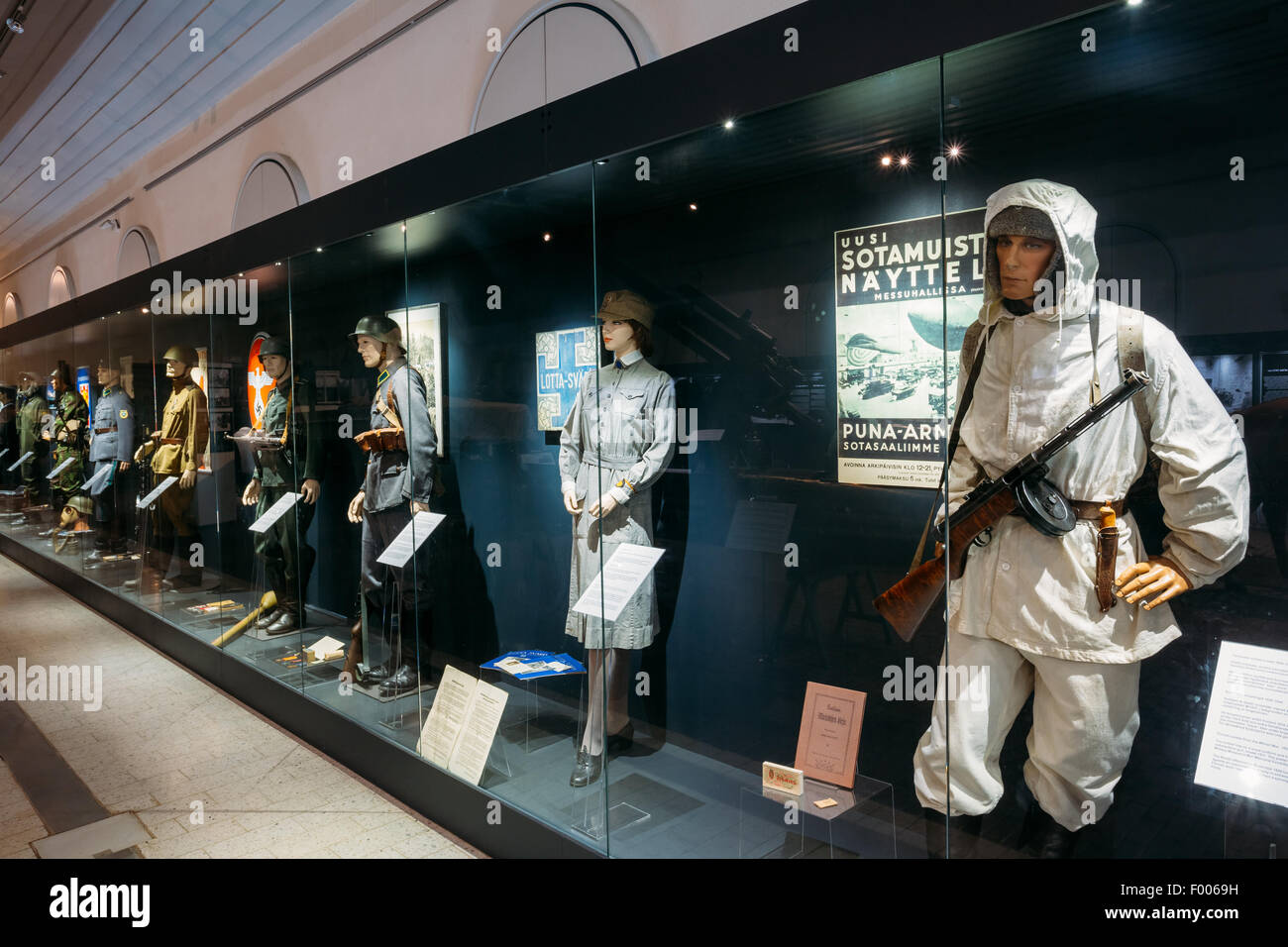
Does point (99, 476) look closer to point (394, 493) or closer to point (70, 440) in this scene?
point (70, 440)

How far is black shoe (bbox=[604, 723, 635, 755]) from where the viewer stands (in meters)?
2.58

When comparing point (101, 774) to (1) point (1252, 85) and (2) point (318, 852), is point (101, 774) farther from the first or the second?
(1) point (1252, 85)

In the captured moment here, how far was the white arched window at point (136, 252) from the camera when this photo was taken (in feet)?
23.9

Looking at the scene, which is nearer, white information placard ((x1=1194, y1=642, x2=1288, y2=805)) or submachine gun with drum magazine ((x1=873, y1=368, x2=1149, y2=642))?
white information placard ((x1=1194, y1=642, x2=1288, y2=805))

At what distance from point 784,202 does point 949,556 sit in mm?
964

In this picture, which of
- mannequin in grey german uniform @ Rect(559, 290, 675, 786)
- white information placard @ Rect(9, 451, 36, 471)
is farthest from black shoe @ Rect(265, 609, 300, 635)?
white information placard @ Rect(9, 451, 36, 471)

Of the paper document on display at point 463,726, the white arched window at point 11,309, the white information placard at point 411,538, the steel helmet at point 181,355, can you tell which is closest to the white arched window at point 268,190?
the steel helmet at point 181,355

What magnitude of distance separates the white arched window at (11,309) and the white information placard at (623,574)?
42.1 feet

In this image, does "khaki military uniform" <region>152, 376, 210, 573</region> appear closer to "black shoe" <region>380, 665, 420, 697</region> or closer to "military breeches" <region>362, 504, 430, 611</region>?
"military breeches" <region>362, 504, 430, 611</region>

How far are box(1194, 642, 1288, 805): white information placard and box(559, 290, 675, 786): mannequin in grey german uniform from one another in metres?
1.46

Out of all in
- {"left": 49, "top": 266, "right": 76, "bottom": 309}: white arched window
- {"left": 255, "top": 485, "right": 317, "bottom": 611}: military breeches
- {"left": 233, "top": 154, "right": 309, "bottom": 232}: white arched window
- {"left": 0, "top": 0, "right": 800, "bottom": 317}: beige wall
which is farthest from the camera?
{"left": 49, "top": 266, "right": 76, "bottom": 309}: white arched window

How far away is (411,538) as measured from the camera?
337 cm

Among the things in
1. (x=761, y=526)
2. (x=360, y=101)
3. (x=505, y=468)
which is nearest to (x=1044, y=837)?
(x=761, y=526)

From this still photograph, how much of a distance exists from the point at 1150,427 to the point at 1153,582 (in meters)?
0.29
